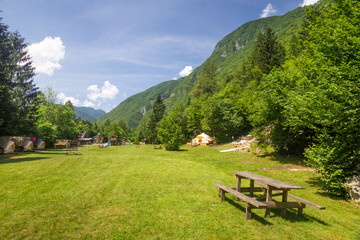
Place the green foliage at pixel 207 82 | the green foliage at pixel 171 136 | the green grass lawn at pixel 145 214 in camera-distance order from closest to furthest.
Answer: the green grass lawn at pixel 145 214 < the green foliage at pixel 171 136 < the green foliage at pixel 207 82

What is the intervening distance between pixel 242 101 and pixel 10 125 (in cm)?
4471

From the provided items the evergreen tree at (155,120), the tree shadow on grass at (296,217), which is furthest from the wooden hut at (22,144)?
the evergreen tree at (155,120)

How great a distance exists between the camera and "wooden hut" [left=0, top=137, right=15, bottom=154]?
77.3 feet

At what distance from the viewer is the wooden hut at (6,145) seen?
928 inches

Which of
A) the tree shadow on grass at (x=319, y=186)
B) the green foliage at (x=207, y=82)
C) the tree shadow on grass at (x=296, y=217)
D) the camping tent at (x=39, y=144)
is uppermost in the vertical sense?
the green foliage at (x=207, y=82)

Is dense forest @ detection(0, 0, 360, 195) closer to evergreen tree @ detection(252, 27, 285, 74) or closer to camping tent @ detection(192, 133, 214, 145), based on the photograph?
evergreen tree @ detection(252, 27, 285, 74)

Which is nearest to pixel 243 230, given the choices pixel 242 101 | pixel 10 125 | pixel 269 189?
pixel 269 189

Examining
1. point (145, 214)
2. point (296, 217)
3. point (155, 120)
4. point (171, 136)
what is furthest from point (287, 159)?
point (155, 120)

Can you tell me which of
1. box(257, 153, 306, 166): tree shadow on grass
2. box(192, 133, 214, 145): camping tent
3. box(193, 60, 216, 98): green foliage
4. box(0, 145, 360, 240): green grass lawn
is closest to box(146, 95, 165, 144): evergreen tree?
box(193, 60, 216, 98): green foliage

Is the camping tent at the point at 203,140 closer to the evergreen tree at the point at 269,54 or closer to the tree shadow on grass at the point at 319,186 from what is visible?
the evergreen tree at the point at 269,54

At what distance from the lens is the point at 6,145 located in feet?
78.6

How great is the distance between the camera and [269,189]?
249 inches

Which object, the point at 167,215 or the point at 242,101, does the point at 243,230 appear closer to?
the point at 167,215

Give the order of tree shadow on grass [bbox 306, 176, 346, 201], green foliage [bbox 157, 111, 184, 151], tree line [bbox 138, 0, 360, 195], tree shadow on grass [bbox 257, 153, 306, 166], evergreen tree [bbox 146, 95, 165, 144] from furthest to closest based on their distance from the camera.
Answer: evergreen tree [bbox 146, 95, 165, 144] → green foliage [bbox 157, 111, 184, 151] → tree shadow on grass [bbox 257, 153, 306, 166] → tree shadow on grass [bbox 306, 176, 346, 201] → tree line [bbox 138, 0, 360, 195]
